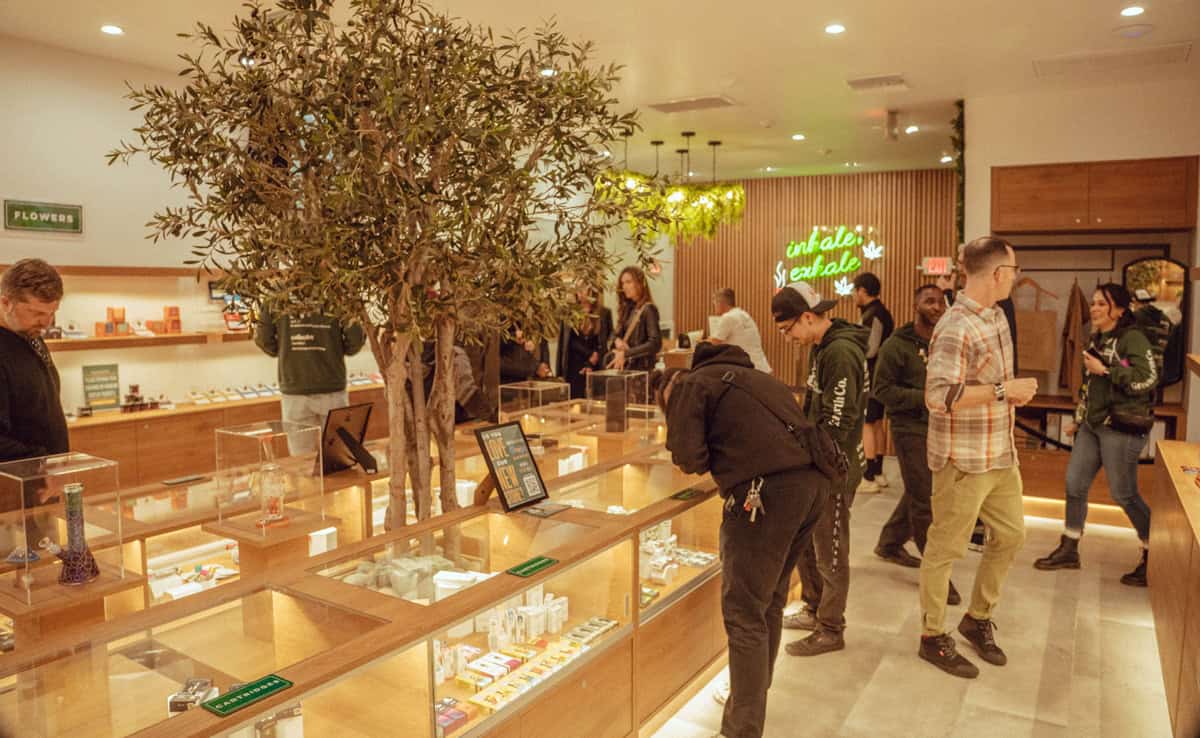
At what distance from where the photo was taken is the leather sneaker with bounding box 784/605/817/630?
3918mm

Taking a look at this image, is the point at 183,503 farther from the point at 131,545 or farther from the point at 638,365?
the point at 638,365

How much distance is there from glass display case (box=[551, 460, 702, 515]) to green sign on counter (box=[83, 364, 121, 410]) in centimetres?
439

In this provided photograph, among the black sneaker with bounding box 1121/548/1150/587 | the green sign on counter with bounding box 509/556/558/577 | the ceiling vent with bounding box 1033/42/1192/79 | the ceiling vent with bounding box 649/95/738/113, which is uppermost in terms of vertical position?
the ceiling vent with bounding box 649/95/738/113

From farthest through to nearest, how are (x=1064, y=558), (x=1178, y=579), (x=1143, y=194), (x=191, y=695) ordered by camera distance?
(x=1143, y=194), (x=1064, y=558), (x=1178, y=579), (x=191, y=695)

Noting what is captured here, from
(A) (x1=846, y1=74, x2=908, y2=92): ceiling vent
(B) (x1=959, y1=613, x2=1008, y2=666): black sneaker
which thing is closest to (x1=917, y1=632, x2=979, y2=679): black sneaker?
(B) (x1=959, y1=613, x2=1008, y2=666): black sneaker

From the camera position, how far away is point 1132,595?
14.7 ft

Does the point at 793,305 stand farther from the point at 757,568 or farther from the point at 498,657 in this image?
the point at 498,657

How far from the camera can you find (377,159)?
7.32 ft

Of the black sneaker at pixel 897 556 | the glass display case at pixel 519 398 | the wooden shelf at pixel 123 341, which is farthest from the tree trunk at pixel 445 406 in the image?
the wooden shelf at pixel 123 341

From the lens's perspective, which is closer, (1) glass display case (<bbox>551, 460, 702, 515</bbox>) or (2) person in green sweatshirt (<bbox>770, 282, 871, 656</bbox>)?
(1) glass display case (<bbox>551, 460, 702, 515</bbox>)

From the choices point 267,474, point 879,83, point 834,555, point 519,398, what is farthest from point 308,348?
point 879,83

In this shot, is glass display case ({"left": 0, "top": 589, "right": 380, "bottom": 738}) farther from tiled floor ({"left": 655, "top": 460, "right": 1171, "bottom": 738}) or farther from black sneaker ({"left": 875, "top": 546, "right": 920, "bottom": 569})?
black sneaker ({"left": 875, "top": 546, "right": 920, "bottom": 569})

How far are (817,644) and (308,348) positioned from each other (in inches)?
114

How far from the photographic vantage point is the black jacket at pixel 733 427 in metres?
2.68
